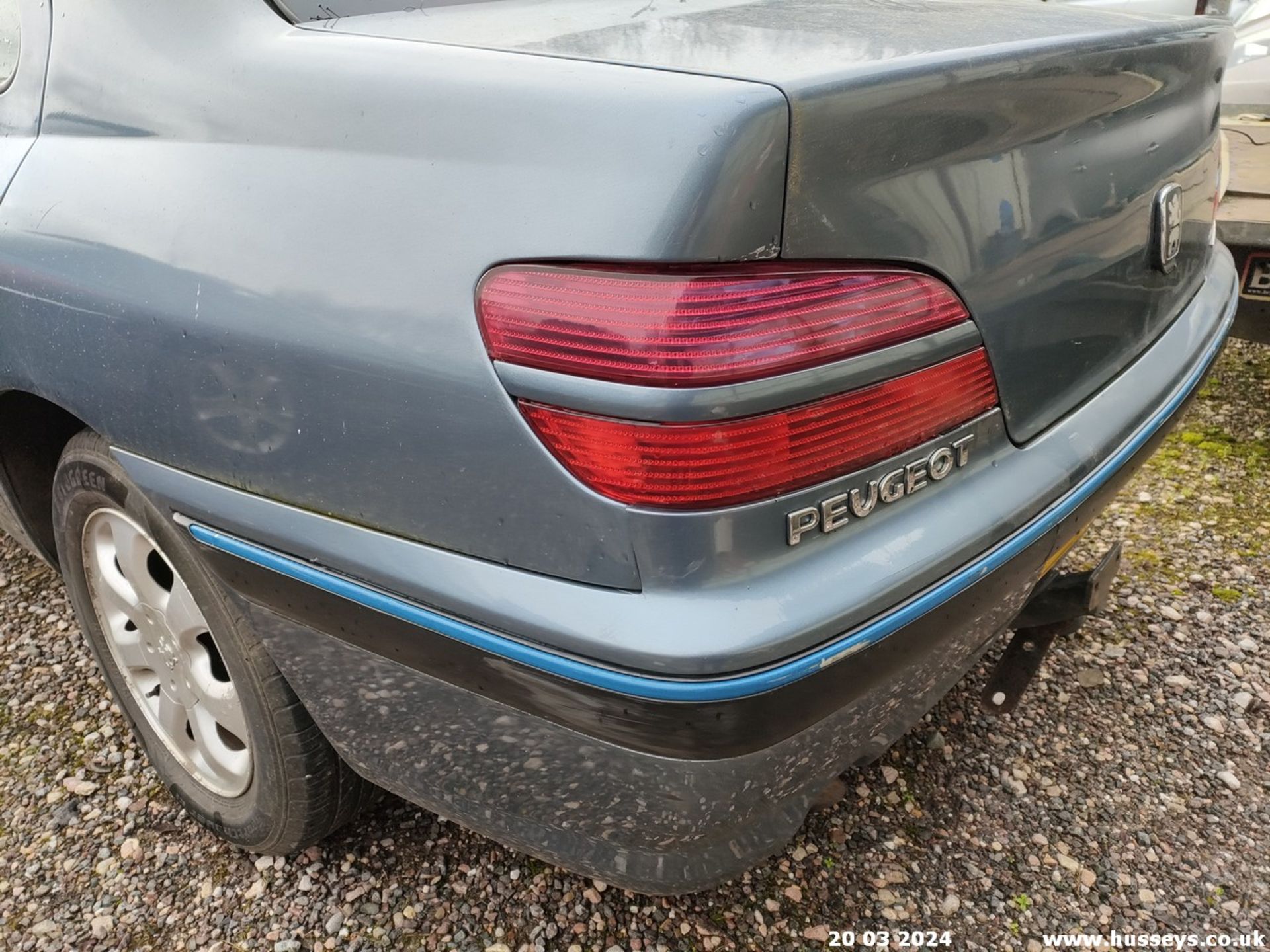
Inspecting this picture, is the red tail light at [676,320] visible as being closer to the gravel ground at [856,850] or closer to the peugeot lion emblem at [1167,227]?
the peugeot lion emblem at [1167,227]

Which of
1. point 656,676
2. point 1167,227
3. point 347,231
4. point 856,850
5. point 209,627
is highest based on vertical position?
point 347,231

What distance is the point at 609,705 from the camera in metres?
1.14

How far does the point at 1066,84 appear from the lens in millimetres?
1382

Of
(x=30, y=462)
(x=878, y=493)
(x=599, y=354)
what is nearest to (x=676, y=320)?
(x=599, y=354)

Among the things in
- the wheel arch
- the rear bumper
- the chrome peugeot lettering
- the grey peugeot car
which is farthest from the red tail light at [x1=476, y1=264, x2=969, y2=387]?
the wheel arch

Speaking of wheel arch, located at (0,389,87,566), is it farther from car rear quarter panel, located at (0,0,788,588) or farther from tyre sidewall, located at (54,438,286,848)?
car rear quarter panel, located at (0,0,788,588)

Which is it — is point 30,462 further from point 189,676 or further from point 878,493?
point 878,493

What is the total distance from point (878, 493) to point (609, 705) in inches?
16.7

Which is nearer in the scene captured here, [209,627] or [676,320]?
[676,320]

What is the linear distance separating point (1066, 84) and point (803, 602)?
85cm

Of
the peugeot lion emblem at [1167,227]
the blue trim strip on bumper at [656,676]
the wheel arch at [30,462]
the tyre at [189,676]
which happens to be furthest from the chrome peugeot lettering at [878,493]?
the wheel arch at [30,462]

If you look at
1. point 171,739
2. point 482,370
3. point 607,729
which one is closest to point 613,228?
point 482,370

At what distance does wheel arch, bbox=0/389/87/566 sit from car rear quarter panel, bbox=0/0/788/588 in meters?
0.37

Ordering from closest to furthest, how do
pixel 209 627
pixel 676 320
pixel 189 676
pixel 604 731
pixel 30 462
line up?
1. pixel 676 320
2. pixel 604 731
3. pixel 209 627
4. pixel 189 676
5. pixel 30 462
